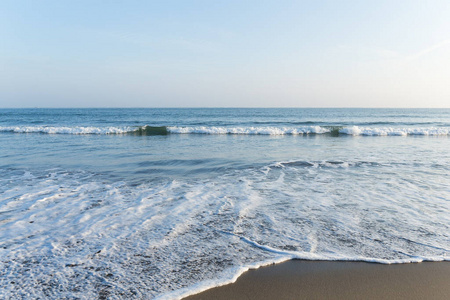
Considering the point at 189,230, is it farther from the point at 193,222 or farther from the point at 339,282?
the point at 339,282

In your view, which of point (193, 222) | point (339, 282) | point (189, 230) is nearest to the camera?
point (339, 282)

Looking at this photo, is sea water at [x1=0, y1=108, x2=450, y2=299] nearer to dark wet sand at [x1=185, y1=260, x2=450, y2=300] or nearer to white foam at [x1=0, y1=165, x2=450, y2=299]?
white foam at [x1=0, y1=165, x2=450, y2=299]

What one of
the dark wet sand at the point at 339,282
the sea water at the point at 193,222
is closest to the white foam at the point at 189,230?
the sea water at the point at 193,222

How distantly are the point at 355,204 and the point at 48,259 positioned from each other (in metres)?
4.95

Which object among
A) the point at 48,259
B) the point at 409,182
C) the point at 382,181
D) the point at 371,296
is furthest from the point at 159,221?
the point at 409,182

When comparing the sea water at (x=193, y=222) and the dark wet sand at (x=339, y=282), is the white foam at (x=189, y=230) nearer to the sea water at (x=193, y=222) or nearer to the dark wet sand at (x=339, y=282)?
the sea water at (x=193, y=222)

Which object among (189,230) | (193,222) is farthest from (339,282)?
(193,222)

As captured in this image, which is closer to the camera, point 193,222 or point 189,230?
point 189,230

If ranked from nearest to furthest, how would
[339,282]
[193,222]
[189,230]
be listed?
[339,282] < [189,230] < [193,222]

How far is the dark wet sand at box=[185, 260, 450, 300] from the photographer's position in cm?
280

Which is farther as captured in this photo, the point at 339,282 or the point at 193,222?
the point at 193,222

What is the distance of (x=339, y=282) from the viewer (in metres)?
3.02

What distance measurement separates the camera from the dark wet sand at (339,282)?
110 inches

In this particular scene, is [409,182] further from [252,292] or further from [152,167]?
[152,167]
